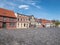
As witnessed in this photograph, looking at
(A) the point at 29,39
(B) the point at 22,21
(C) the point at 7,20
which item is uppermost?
(C) the point at 7,20

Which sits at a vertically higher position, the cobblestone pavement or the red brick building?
the red brick building

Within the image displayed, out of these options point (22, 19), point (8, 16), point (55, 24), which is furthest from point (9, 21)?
point (55, 24)

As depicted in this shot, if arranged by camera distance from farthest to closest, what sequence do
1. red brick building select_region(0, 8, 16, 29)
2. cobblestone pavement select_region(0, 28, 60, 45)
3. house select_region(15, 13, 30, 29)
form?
house select_region(15, 13, 30, 29) → red brick building select_region(0, 8, 16, 29) → cobblestone pavement select_region(0, 28, 60, 45)

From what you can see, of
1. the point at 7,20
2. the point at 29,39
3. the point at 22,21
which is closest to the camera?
the point at 29,39

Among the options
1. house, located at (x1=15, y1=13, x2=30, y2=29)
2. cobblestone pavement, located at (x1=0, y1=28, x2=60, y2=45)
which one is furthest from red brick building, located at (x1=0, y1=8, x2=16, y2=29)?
cobblestone pavement, located at (x1=0, y1=28, x2=60, y2=45)

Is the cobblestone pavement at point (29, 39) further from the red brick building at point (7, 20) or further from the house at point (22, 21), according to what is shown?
the house at point (22, 21)

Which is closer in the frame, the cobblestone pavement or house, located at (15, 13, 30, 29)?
the cobblestone pavement

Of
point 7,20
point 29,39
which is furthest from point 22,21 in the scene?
point 29,39

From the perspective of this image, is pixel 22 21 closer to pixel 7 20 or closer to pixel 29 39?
pixel 7 20

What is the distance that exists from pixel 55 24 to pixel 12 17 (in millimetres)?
74797

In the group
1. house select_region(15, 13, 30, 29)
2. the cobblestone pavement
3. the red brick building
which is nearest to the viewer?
the cobblestone pavement

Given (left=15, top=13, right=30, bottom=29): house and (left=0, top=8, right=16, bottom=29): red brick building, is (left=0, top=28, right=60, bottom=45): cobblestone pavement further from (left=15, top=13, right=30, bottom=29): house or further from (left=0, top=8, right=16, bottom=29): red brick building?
(left=15, top=13, right=30, bottom=29): house

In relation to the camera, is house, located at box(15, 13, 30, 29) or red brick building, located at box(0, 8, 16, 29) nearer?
red brick building, located at box(0, 8, 16, 29)

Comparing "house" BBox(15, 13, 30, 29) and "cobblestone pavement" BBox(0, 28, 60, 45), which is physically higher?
"house" BBox(15, 13, 30, 29)
